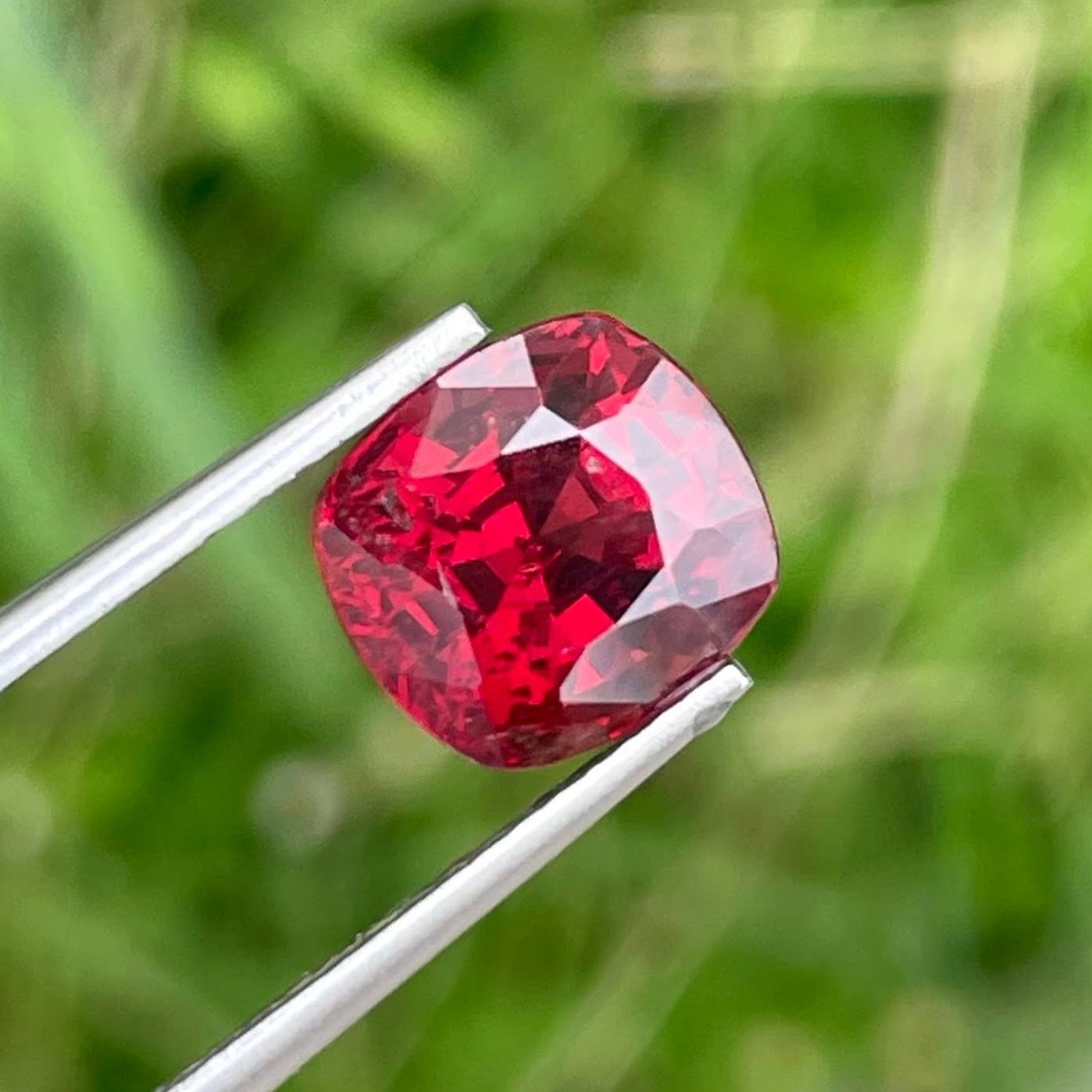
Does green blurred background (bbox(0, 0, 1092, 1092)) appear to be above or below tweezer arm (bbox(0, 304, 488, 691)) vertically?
below

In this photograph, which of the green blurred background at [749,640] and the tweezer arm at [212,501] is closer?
the tweezer arm at [212,501]

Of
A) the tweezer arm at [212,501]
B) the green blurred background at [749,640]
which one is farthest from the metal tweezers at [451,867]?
the green blurred background at [749,640]

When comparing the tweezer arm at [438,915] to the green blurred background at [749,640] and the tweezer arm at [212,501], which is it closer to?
the tweezer arm at [212,501]

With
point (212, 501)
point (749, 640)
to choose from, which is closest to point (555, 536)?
point (212, 501)

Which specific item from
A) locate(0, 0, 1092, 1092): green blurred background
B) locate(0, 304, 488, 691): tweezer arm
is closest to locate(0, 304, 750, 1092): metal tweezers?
locate(0, 304, 488, 691): tweezer arm

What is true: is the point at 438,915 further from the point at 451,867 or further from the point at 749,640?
the point at 749,640

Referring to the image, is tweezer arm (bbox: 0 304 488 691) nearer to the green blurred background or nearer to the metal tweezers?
the metal tweezers

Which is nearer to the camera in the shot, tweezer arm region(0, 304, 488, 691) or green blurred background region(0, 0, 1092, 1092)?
tweezer arm region(0, 304, 488, 691)

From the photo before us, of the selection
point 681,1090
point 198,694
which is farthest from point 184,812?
point 681,1090
